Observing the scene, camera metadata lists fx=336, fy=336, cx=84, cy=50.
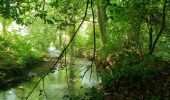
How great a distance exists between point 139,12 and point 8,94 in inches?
296

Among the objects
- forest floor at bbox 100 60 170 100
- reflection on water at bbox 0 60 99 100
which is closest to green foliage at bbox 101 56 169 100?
forest floor at bbox 100 60 170 100

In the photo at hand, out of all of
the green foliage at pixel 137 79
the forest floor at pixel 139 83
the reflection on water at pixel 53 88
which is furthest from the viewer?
the reflection on water at pixel 53 88

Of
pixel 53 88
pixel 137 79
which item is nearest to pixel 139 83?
pixel 137 79

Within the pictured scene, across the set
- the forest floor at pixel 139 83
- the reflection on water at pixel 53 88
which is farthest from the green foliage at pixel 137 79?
the reflection on water at pixel 53 88

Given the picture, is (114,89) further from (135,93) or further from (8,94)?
(8,94)

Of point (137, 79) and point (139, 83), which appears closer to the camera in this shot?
point (139, 83)

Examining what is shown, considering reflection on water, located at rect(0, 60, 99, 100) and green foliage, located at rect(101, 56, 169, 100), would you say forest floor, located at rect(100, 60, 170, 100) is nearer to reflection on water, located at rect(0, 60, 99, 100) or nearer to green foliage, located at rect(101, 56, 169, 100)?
green foliage, located at rect(101, 56, 169, 100)

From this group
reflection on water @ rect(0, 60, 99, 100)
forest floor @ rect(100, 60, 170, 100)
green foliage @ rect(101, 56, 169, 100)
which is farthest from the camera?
reflection on water @ rect(0, 60, 99, 100)

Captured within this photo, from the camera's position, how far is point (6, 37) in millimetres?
24422

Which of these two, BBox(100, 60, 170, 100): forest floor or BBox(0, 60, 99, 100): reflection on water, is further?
BBox(0, 60, 99, 100): reflection on water

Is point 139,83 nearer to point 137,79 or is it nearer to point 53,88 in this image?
point 137,79

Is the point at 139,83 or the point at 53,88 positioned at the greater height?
the point at 139,83

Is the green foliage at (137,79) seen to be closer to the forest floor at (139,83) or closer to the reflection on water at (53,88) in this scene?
the forest floor at (139,83)

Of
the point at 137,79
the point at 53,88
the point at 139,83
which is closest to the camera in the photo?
the point at 139,83
